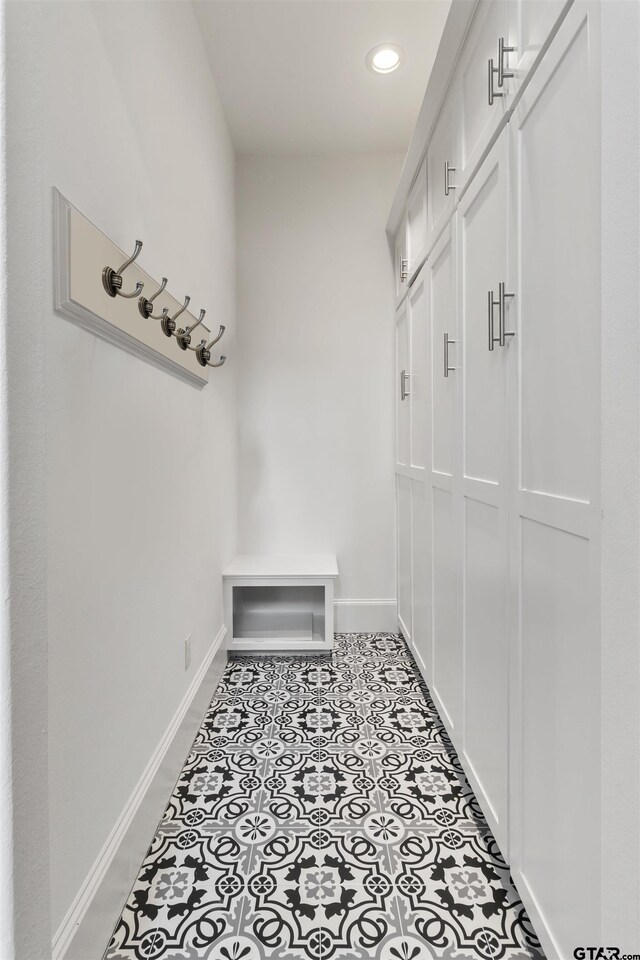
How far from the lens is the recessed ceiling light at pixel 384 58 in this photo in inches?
84.2

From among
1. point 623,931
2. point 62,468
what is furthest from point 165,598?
point 623,931

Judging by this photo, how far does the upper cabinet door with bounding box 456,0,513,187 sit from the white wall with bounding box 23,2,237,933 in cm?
84

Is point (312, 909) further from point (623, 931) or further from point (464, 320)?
point (464, 320)

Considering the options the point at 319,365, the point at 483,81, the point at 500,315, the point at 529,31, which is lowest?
the point at 500,315

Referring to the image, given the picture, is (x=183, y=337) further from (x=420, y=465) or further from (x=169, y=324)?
(x=420, y=465)

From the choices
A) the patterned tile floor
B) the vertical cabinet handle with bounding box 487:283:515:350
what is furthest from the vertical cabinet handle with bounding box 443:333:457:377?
the patterned tile floor

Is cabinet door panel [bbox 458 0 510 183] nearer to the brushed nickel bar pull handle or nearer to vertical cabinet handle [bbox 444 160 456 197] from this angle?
vertical cabinet handle [bbox 444 160 456 197]

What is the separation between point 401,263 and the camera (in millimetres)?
2707

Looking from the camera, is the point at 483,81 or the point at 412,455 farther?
the point at 412,455

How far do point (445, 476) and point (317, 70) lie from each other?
1819 mm

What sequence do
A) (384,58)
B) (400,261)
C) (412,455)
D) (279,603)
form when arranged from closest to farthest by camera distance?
(384,58)
(412,455)
(400,261)
(279,603)

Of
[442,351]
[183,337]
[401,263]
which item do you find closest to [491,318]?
[442,351]

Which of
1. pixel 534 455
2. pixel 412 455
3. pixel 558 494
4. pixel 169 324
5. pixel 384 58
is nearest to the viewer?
pixel 558 494

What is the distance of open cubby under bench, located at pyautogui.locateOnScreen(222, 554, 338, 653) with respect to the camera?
102 inches
